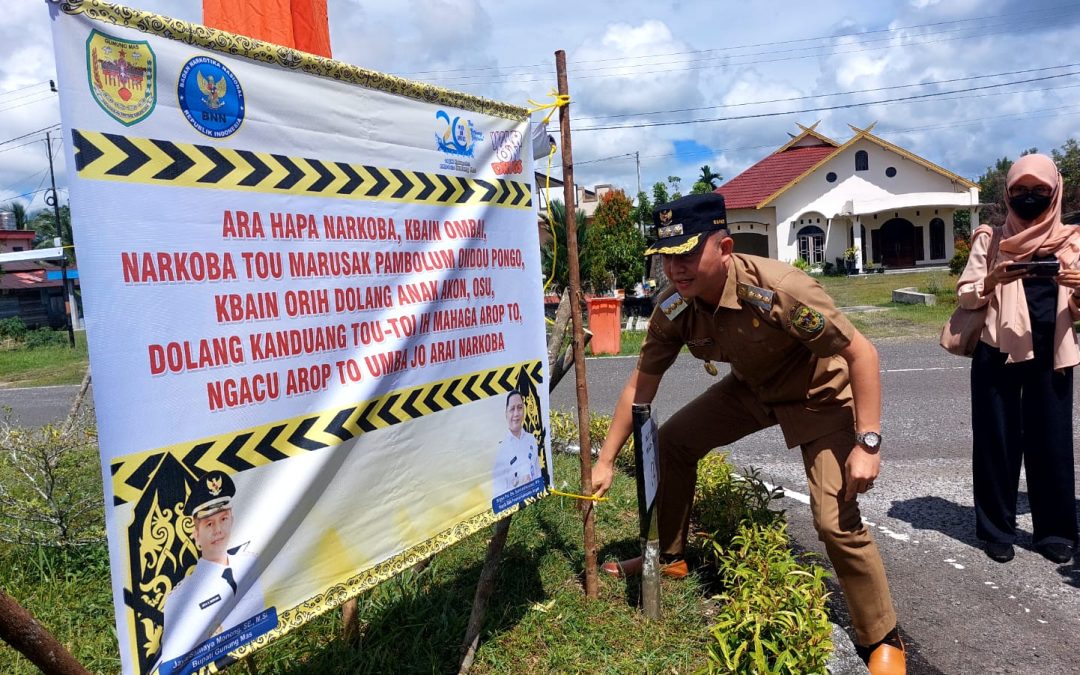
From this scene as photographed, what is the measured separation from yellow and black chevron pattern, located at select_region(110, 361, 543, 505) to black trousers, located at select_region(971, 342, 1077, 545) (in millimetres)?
2763

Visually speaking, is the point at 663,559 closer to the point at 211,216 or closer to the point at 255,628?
the point at 255,628

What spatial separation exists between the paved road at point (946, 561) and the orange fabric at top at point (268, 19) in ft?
11.8

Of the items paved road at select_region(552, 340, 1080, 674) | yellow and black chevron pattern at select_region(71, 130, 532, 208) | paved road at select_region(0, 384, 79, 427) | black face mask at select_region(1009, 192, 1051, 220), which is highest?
yellow and black chevron pattern at select_region(71, 130, 532, 208)

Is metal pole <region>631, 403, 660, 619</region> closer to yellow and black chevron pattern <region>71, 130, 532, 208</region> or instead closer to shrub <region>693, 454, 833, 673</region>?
shrub <region>693, 454, 833, 673</region>

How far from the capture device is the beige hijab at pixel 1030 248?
12.3 ft

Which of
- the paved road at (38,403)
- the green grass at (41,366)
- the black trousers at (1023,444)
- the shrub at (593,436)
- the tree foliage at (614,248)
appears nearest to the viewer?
the black trousers at (1023,444)

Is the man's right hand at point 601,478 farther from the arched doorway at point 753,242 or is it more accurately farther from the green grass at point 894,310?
the arched doorway at point 753,242

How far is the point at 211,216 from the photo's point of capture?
1.87 metres

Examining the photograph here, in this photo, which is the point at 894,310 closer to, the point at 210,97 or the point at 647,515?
the point at 647,515

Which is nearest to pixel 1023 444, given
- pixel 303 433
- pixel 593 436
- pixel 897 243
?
pixel 593 436

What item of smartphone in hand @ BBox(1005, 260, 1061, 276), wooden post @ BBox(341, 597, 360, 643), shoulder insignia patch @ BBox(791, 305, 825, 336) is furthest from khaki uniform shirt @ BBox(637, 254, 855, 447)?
wooden post @ BBox(341, 597, 360, 643)

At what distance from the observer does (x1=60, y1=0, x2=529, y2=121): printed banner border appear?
1.67m

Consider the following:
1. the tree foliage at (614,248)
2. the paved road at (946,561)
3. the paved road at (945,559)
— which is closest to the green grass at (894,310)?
the tree foliage at (614,248)

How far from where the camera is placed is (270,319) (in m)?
1.99
